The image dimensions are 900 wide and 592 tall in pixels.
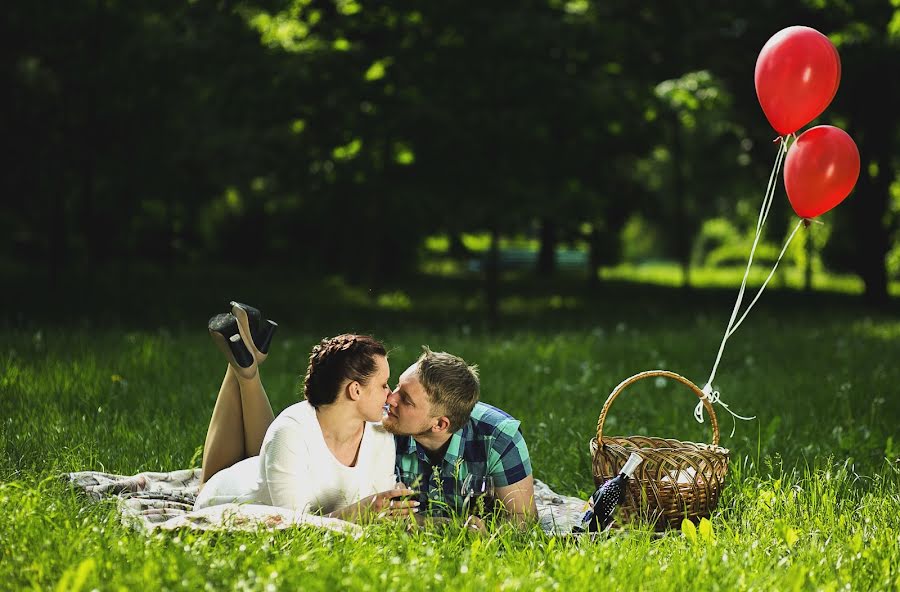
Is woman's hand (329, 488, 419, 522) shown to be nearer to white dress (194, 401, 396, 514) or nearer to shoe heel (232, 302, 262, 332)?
white dress (194, 401, 396, 514)

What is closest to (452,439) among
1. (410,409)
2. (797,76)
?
(410,409)

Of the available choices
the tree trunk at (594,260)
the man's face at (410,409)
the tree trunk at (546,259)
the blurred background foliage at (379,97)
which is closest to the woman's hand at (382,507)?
the man's face at (410,409)

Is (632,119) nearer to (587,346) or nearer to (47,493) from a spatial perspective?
(587,346)

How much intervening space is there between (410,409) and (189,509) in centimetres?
121

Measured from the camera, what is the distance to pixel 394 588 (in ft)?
11.1

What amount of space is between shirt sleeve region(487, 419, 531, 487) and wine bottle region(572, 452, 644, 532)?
36 cm

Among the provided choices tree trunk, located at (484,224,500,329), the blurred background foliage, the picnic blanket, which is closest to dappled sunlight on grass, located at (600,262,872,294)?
the blurred background foliage

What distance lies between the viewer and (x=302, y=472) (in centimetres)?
442

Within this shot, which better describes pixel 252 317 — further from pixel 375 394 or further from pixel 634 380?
pixel 634 380

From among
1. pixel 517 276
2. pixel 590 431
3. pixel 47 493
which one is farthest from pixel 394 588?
pixel 517 276

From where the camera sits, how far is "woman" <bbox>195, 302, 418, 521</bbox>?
4.39 metres

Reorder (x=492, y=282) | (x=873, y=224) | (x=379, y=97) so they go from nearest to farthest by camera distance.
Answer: (x=379, y=97) → (x=492, y=282) → (x=873, y=224)

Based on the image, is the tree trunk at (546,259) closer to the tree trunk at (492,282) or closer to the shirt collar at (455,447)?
the tree trunk at (492,282)

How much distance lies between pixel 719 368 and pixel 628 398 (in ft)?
6.32
